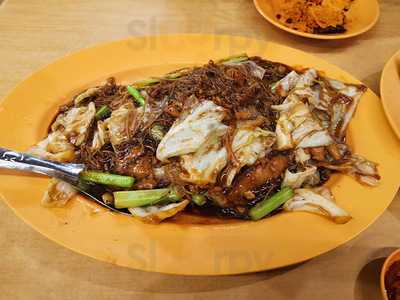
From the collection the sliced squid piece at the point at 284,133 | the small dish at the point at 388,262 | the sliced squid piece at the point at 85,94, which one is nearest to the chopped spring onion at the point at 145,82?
the sliced squid piece at the point at 85,94

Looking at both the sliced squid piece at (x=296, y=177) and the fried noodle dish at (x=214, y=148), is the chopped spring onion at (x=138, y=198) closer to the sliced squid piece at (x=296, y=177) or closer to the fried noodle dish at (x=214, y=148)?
the fried noodle dish at (x=214, y=148)

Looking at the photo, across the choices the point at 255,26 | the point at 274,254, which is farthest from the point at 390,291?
the point at 255,26

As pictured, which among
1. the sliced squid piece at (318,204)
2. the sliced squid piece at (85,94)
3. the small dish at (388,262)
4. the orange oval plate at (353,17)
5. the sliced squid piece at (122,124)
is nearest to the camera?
the small dish at (388,262)

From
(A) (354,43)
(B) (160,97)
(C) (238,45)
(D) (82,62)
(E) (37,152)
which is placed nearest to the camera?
(E) (37,152)

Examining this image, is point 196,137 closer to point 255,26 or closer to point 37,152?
point 37,152

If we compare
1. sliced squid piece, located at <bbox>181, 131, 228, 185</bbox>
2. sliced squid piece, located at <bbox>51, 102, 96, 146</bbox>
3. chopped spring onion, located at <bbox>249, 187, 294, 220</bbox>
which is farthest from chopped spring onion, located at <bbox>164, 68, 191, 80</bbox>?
chopped spring onion, located at <bbox>249, 187, 294, 220</bbox>

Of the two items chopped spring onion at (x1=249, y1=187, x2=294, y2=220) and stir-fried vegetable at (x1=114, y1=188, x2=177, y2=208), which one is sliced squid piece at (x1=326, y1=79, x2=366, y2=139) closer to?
chopped spring onion at (x1=249, y1=187, x2=294, y2=220)

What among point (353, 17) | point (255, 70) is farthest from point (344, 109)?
point (353, 17)
